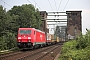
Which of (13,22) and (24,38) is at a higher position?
(13,22)

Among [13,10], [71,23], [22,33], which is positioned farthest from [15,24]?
[71,23]

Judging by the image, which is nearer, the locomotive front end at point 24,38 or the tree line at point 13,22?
the locomotive front end at point 24,38

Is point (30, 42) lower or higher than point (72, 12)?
lower

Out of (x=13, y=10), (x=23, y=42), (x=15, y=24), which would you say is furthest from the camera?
(x=13, y=10)

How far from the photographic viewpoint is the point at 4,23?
40.4 metres

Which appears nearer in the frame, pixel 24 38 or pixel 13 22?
pixel 24 38

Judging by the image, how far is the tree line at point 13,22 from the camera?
3444cm

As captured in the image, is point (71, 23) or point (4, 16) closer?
point (4, 16)

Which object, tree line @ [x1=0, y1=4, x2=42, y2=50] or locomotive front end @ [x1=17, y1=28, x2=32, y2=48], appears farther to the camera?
tree line @ [x1=0, y1=4, x2=42, y2=50]

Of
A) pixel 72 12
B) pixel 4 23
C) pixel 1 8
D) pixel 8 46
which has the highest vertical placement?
pixel 72 12

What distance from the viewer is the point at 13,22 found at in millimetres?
55281

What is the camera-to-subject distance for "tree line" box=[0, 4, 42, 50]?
113 feet

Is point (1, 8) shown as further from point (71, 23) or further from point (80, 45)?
point (71, 23)

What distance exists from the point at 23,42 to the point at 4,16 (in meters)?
12.7
